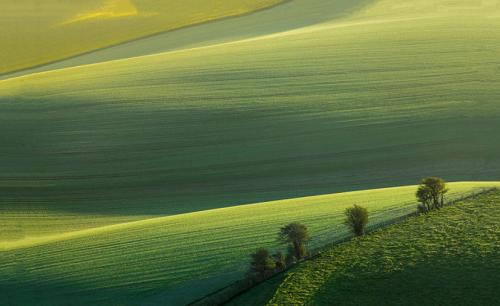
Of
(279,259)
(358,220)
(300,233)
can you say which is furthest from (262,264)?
(358,220)

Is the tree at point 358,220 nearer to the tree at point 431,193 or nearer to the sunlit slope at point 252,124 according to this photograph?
the tree at point 431,193

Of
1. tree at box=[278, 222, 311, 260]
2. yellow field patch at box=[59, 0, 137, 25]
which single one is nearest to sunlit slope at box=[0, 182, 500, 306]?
tree at box=[278, 222, 311, 260]

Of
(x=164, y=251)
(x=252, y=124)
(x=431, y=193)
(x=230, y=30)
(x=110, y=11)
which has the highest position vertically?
(x=110, y=11)

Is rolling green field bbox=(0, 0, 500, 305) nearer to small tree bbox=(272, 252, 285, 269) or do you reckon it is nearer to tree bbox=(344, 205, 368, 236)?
small tree bbox=(272, 252, 285, 269)

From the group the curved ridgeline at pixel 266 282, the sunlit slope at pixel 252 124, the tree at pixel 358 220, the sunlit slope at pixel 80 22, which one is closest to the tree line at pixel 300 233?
the tree at pixel 358 220

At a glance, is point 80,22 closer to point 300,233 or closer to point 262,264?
point 300,233

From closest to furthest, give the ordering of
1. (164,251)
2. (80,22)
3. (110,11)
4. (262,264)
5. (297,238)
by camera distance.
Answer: (262,264) → (297,238) → (164,251) → (80,22) → (110,11)
